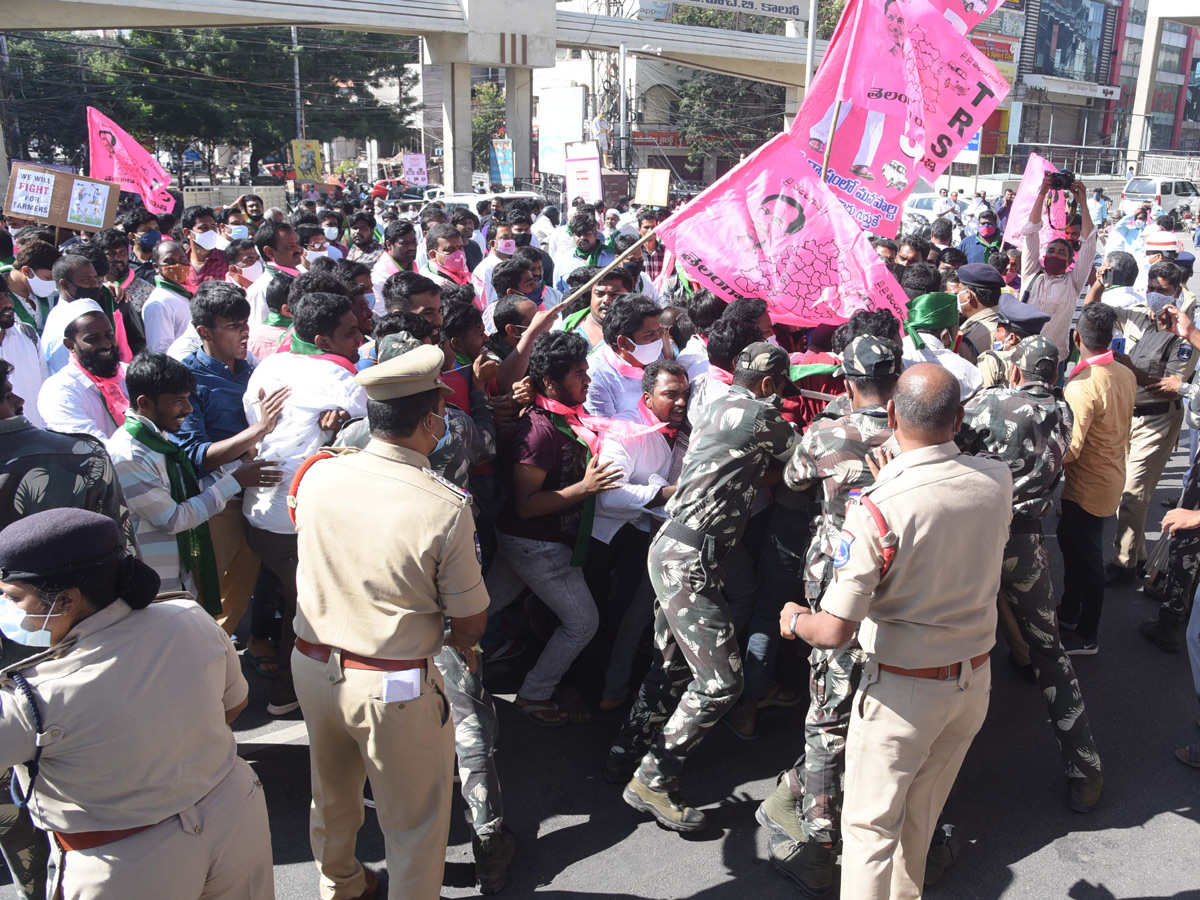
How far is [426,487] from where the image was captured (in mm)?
2691

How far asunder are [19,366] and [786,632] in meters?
4.46

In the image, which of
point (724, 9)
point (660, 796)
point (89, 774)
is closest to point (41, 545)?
point (89, 774)

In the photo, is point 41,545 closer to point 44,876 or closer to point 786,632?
point 44,876

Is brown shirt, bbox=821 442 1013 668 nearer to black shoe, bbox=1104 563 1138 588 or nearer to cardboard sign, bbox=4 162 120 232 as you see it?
black shoe, bbox=1104 563 1138 588

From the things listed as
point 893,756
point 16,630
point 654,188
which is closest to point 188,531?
point 16,630

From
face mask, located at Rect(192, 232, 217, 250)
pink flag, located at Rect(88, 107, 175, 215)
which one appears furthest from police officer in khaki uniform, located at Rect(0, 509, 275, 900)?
pink flag, located at Rect(88, 107, 175, 215)

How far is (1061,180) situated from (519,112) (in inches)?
982

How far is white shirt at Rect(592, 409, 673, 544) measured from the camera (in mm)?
4195

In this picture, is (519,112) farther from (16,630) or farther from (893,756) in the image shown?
(893,756)

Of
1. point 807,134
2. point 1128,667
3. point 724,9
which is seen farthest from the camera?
point 724,9

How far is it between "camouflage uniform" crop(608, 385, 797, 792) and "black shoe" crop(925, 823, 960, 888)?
34.3 inches

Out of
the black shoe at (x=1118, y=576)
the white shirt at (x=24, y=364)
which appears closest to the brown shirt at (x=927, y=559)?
the black shoe at (x=1118, y=576)

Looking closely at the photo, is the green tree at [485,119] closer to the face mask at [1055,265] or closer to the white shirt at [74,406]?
the face mask at [1055,265]

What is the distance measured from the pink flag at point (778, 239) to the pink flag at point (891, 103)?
70 cm
